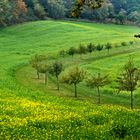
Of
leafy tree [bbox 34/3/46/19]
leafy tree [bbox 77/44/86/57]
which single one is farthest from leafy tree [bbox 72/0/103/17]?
leafy tree [bbox 34/3/46/19]

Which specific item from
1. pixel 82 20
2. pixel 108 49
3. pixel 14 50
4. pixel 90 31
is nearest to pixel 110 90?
pixel 108 49

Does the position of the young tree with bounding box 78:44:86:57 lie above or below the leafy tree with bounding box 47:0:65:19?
above

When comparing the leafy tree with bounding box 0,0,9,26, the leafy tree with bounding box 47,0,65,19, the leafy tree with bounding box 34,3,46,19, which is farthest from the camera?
the leafy tree with bounding box 47,0,65,19

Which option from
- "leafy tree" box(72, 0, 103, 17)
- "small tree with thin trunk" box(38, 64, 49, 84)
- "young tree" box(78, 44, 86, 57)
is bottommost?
"young tree" box(78, 44, 86, 57)

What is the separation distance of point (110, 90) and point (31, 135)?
4273cm

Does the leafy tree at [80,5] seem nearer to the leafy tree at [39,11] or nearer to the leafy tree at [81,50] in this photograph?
the leafy tree at [81,50]

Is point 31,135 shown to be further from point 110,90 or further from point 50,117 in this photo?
point 110,90

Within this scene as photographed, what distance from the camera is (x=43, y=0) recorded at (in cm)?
19375

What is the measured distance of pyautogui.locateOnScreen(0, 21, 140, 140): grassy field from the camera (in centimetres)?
2514

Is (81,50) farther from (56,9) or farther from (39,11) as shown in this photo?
(56,9)

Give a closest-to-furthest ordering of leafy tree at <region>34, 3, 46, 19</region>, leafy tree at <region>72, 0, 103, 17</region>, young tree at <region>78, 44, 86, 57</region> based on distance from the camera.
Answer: leafy tree at <region>72, 0, 103, 17</region>, young tree at <region>78, 44, 86, 57</region>, leafy tree at <region>34, 3, 46, 19</region>

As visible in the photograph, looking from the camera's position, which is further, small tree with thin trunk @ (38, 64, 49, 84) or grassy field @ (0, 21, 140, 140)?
small tree with thin trunk @ (38, 64, 49, 84)

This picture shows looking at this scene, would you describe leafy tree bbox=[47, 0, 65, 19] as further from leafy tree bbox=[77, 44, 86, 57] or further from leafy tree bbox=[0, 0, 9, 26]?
leafy tree bbox=[77, 44, 86, 57]

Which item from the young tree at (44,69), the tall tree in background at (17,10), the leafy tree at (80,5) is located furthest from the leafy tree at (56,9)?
the leafy tree at (80,5)
